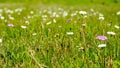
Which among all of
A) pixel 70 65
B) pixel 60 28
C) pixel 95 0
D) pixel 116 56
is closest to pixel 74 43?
pixel 116 56

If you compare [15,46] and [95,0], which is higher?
[15,46]

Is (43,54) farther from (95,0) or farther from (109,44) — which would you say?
(95,0)

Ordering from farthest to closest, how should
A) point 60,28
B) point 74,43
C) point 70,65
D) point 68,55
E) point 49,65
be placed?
1. point 60,28
2. point 74,43
3. point 68,55
4. point 49,65
5. point 70,65

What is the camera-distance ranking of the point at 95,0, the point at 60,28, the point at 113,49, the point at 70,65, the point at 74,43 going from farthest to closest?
the point at 95,0 → the point at 60,28 → the point at 74,43 → the point at 113,49 → the point at 70,65

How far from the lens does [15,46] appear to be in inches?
223

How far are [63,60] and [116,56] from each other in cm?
92

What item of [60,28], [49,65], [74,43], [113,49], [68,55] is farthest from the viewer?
[60,28]

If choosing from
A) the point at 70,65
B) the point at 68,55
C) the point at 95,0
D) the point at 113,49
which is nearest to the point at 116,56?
the point at 113,49

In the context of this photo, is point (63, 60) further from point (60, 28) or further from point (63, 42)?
point (60, 28)

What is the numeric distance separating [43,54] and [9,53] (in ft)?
2.26

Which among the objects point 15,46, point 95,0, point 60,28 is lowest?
point 95,0

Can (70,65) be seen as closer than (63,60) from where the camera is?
Yes

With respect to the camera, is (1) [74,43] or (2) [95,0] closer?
(1) [74,43]

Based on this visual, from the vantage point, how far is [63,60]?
4.53m
